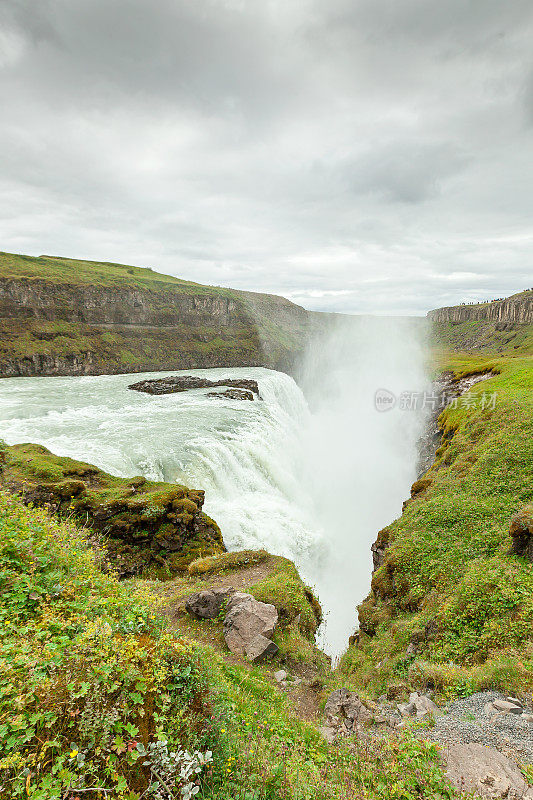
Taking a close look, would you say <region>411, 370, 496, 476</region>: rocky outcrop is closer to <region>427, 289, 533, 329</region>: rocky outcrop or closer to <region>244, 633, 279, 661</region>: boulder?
<region>244, 633, 279, 661</region>: boulder

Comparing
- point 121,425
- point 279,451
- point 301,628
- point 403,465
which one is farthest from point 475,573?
point 403,465

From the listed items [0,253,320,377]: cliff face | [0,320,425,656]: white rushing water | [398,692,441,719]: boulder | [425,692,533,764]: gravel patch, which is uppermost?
[0,253,320,377]: cliff face

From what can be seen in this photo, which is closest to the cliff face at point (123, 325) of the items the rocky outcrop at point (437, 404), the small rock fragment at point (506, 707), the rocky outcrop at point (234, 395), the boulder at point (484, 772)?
the rocky outcrop at point (234, 395)

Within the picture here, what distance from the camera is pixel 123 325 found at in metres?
94.5

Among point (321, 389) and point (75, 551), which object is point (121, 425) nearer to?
point (75, 551)

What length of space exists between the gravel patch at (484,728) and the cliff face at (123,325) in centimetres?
7635

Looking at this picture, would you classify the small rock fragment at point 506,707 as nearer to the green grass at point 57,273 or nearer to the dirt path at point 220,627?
the dirt path at point 220,627

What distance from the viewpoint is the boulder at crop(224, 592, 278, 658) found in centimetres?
830

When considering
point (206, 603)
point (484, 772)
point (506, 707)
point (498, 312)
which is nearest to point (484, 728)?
point (506, 707)

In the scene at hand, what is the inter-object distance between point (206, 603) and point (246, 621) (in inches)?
52.1

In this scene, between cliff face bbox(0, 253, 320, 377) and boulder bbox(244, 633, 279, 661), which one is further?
cliff face bbox(0, 253, 320, 377)

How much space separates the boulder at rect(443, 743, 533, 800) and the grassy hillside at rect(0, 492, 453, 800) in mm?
283

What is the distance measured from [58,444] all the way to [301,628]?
19131 mm

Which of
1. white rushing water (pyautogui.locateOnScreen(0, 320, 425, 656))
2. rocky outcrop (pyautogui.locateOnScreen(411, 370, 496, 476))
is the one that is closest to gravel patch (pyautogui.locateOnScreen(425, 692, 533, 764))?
white rushing water (pyautogui.locateOnScreen(0, 320, 425, 656))
